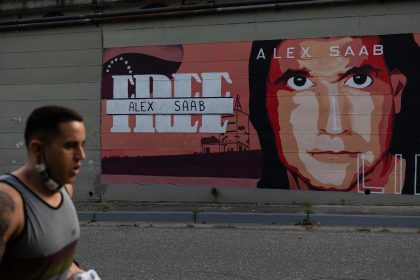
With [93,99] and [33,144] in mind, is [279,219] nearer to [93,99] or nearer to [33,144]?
[93,99]

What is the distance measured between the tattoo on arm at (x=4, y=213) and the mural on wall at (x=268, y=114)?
799 centimetres

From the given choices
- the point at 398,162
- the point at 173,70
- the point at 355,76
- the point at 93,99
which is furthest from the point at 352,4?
the point at 93,99

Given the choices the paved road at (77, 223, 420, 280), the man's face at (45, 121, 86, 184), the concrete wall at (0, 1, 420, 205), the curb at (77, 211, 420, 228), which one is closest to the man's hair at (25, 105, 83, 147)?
the man's face at (45, 121, 86, 184)

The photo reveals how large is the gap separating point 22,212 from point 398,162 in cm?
831

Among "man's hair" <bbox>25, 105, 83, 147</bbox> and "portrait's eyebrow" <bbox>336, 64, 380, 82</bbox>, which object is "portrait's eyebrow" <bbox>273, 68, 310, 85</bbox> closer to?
"portrait's eyebrow" <bbox>336, 64, 380, 82</bbox>

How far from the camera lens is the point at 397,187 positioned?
8.91m

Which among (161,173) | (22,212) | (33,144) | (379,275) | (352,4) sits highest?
(352,4)

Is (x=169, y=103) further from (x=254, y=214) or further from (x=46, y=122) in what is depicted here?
(x=46, y=122)

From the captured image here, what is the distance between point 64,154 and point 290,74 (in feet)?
26.1

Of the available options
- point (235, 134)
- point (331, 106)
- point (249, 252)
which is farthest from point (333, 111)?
point (249, 252)

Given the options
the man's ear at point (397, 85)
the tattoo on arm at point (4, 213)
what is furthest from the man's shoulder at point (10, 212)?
the man's ear at point (397, 85)

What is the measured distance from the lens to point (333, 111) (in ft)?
29.9

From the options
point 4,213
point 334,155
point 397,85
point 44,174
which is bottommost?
point 334,155

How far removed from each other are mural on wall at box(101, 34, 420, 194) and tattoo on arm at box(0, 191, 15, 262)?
7988mm
